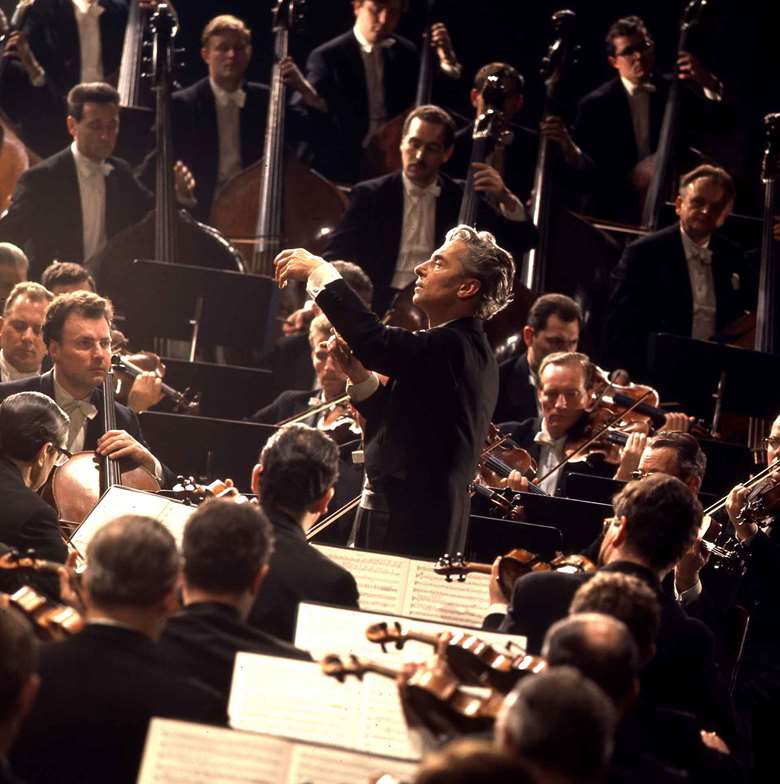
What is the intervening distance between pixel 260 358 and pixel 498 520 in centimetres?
227

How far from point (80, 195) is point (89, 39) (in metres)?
1.30

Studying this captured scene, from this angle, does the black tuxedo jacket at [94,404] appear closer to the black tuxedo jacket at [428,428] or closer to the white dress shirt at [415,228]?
the black tuxedo jacket at [428,428]

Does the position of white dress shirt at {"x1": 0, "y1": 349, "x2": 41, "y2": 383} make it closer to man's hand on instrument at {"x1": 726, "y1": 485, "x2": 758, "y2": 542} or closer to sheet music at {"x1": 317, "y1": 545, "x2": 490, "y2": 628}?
sheet music at {"x1": 317, "y1": 545, "x2": 490, "y2": 628}

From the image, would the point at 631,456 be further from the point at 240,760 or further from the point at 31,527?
the point at 240,760

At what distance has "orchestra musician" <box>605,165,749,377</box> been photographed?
242 inches

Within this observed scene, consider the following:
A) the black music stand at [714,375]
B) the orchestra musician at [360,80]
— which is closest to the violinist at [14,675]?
the black music stand at [714,375]

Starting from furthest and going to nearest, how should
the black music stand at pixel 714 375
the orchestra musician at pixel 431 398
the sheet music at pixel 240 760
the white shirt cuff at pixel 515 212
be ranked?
1. the white shirt cuff at pixel 515 212
2. the black music stand at pixel 714 375
3. the orchestra musician at pixel 431 398
4. the sheet music at pixel 240 760

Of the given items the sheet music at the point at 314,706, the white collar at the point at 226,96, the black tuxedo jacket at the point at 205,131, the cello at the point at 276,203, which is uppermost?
the white collar at the point at 226,96

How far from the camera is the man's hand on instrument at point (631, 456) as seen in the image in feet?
15.9

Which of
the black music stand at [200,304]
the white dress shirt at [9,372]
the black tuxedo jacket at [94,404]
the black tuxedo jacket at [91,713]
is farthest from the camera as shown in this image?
the black music stand at [200,304]

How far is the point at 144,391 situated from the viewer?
5.14 m

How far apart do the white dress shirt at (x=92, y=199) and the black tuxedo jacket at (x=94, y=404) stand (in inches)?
57.4

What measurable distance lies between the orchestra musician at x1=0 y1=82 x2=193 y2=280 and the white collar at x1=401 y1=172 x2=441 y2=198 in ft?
3.47

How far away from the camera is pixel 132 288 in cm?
553
